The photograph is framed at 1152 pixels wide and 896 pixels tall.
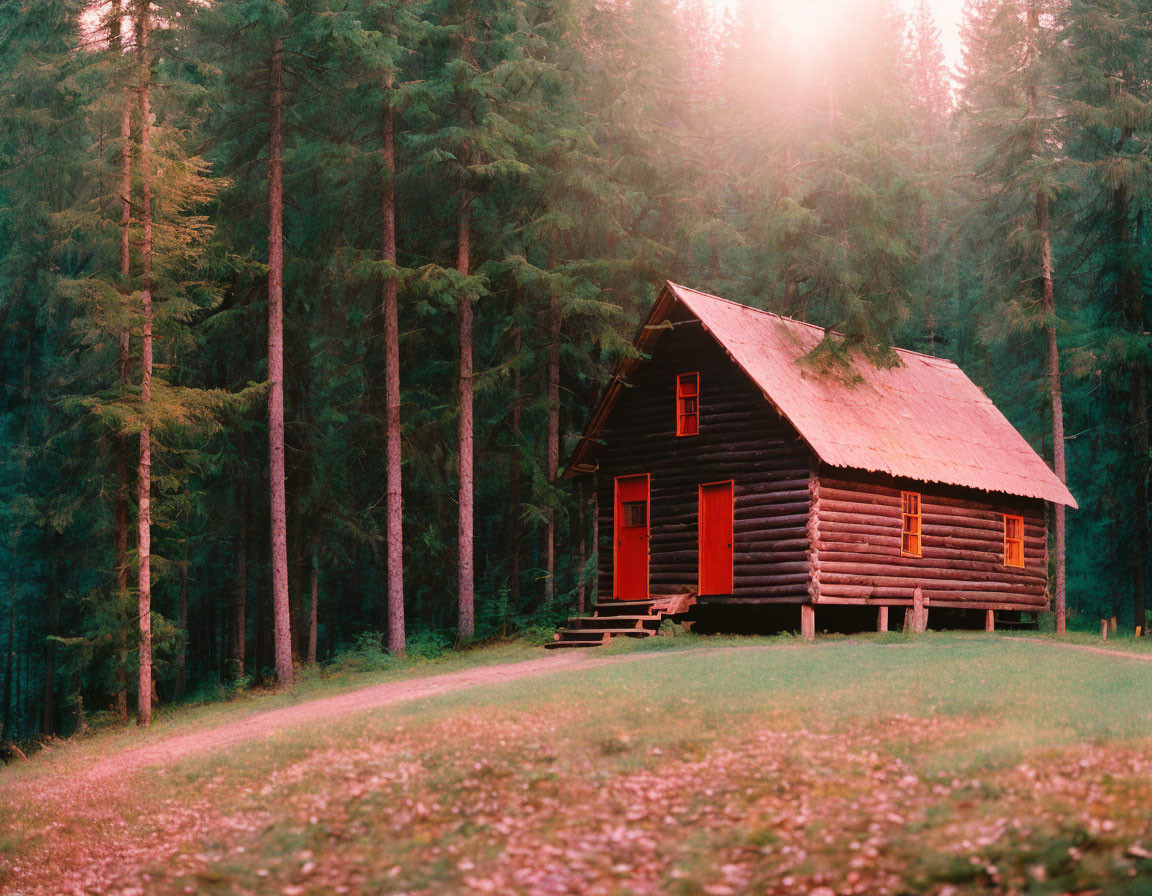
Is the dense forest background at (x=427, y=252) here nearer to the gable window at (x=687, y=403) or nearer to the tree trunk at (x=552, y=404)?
the tree trunk at (x=552, y=404)

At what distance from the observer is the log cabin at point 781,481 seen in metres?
23.8

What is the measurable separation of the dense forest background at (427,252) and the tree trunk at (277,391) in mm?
132

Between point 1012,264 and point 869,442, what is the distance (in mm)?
12676

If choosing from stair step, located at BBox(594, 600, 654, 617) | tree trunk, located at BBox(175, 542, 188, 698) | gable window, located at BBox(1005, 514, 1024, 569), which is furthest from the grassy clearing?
gable window, located at BBox(1005, 514, 1024, 569)

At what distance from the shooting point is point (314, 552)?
3259 cm

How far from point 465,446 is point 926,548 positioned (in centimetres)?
1109

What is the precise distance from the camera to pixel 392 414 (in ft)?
90.0

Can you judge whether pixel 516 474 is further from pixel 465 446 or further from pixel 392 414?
pixel 392 414

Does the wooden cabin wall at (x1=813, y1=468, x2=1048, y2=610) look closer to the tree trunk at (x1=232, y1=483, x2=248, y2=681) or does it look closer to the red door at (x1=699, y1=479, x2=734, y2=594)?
the red door at (x1=699, y1=479, x2=734, y2=594)

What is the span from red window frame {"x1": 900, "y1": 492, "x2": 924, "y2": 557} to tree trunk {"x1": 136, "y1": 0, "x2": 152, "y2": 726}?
627 inches

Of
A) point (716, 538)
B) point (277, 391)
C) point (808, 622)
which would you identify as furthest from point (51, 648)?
point (808, 622)

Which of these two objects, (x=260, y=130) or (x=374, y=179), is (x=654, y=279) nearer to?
(x=374, y=179)

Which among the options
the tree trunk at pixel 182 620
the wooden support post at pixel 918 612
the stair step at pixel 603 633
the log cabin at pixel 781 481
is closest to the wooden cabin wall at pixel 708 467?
the log cabin at pixel 781 481

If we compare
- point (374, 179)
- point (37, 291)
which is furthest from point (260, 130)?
point (37, 291)
